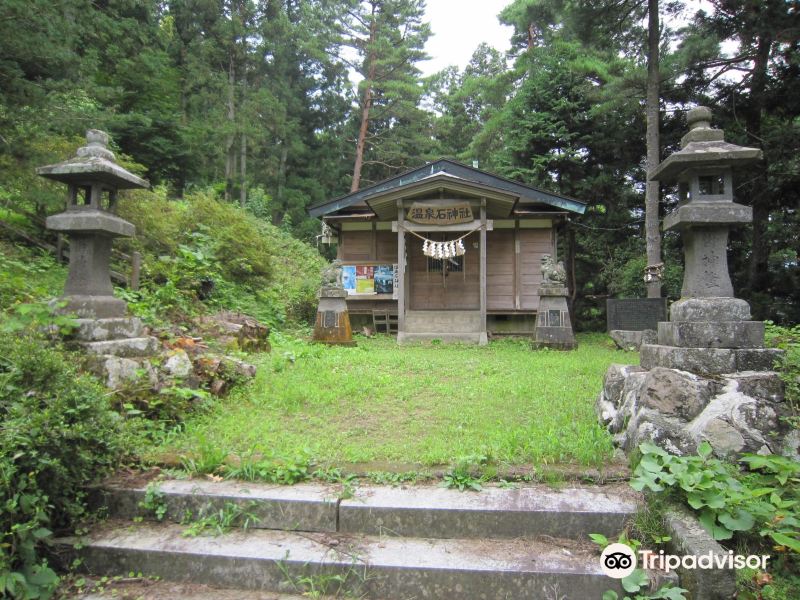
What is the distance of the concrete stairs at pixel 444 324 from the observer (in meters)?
11.9

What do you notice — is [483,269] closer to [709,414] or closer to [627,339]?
[627,339]

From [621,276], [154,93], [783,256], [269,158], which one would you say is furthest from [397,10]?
[783,256]

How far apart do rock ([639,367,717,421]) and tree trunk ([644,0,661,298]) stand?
364 inches

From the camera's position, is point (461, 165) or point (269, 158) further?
point (269, 158)

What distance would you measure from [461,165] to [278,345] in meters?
8.16

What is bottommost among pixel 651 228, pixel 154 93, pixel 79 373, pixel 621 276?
pixel 79 373

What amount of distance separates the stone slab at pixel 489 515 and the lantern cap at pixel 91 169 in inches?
152

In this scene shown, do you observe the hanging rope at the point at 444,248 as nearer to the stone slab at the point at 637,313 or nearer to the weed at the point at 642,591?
the stone slab at the point at 637,313

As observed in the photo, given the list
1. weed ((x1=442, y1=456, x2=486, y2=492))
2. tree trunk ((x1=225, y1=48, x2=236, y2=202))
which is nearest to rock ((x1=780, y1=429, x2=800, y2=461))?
weed ((x1=442, y1=456, x2=486, y2=492))

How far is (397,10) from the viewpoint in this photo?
75.4ft

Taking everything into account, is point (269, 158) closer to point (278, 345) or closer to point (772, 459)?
point (278, 345)

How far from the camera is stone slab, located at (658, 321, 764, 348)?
11.9ft

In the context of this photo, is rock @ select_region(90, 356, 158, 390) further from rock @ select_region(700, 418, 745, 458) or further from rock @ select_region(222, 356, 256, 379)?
rock @ select_region(700, 418, 745, 458)

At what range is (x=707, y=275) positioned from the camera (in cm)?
392
